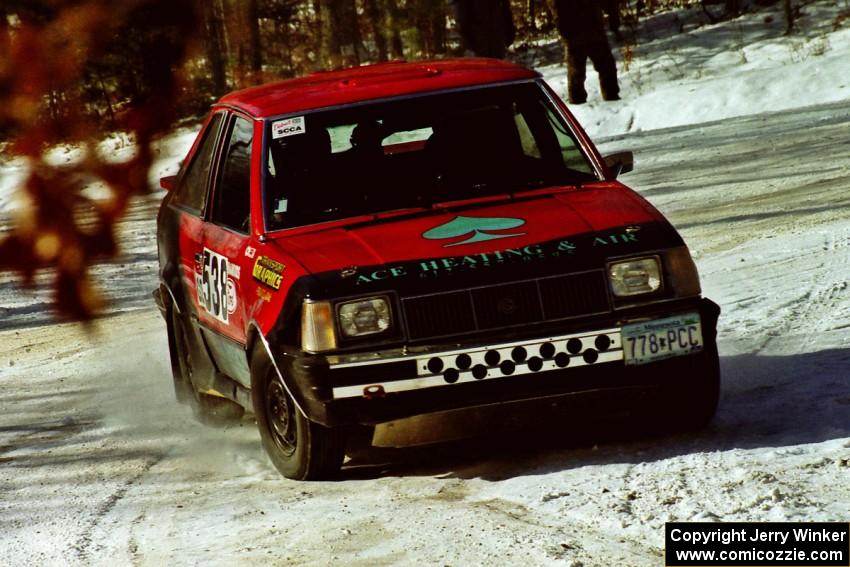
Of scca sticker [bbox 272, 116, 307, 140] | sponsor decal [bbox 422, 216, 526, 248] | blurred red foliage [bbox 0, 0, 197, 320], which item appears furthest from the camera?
scca sticker [bbox 272, 116, 307, 140]

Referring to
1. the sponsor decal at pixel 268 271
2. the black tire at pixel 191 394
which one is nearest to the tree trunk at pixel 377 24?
the black tire at pixel 191 394

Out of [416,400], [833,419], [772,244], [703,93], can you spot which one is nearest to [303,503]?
[416,400]

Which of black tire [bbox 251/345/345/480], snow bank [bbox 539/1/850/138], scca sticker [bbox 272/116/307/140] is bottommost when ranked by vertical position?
snow bank [bbox 539/1/850/138]

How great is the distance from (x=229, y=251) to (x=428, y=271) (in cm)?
131

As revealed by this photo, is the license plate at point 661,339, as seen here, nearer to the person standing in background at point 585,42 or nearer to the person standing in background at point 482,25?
the person standing in background at point 482,25

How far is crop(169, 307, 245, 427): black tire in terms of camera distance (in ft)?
23.9

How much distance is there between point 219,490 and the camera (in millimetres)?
5914

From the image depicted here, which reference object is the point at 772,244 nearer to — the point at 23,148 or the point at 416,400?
the point at 416,400

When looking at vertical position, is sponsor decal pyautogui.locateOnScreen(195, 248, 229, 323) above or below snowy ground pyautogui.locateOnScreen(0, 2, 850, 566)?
above

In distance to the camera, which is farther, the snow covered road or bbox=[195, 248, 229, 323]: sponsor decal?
bbox=[195, 248, 229, 323]: sponsor decal

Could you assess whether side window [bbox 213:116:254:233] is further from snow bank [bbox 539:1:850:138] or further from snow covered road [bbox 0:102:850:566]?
snow bank [bbox 539:1:850:138]

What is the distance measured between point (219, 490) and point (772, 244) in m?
5.85

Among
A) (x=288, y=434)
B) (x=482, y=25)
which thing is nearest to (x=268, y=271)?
(x=288, y=434)

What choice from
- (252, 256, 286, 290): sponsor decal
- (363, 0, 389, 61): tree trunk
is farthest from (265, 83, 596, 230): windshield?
(363, 0, 389, 61): tree trunk
